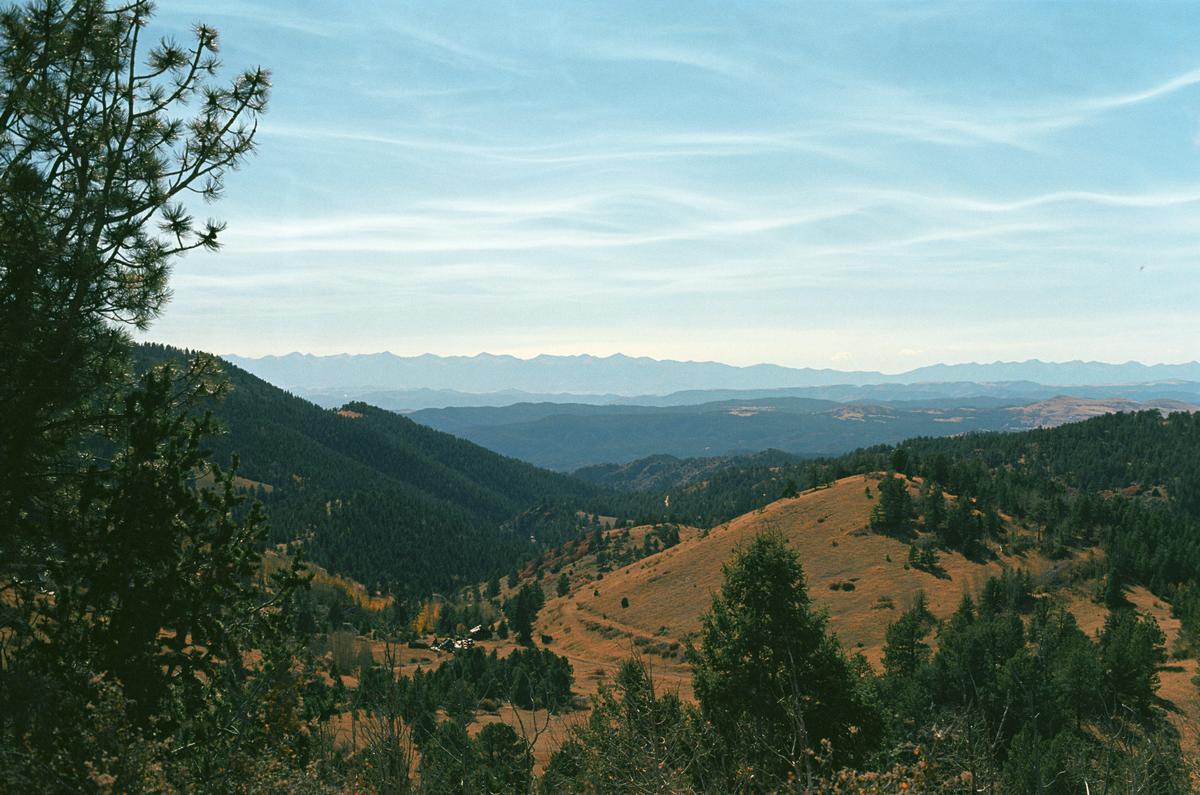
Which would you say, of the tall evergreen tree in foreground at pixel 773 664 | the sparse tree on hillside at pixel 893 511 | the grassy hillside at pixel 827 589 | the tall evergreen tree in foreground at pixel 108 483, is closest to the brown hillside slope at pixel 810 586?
the grassy hillside at pixel 827 589

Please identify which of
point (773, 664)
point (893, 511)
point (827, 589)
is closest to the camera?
point (773, 664)

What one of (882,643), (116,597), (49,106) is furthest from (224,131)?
(882,643)

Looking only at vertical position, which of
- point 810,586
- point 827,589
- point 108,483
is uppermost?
point 108,483

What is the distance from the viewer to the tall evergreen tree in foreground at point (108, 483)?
328 inches

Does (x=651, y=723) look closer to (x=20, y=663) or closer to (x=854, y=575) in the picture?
(x=20, y=663)

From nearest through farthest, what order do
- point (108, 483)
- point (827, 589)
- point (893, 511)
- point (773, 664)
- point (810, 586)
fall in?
1. point (108, 483)
2. point (773, 664)
3. point (827, 589)
4. point (810, 586)
5. point (893, 511)

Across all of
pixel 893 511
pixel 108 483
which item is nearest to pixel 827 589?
pixel 893 511

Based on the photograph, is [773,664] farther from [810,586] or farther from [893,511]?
[893,511]

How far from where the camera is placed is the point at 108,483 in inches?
382

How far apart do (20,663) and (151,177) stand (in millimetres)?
6213

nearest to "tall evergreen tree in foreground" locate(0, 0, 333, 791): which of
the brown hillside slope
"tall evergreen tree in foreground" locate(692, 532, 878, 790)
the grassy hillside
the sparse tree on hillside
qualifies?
"tall evergreen tree in foreground" locate(692, 532, 878, 790)

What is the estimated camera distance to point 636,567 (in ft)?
476

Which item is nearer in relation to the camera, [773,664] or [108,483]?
[108,483]

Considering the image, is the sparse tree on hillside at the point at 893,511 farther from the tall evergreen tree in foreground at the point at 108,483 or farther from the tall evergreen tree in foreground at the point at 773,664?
the tall evergreen tree in foreground at the point at 108,483
